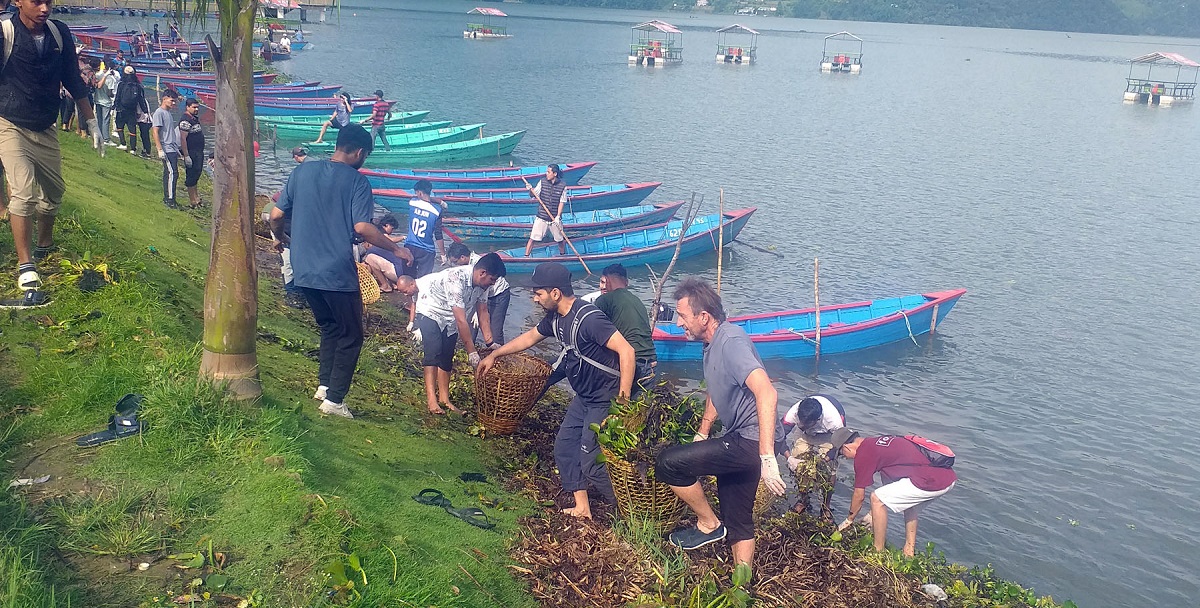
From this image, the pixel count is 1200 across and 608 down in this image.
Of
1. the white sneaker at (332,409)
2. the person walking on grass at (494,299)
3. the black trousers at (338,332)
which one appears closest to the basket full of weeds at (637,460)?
the black trousers at (338,332)

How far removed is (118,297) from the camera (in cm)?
730

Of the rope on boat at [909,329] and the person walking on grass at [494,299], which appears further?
the rope on boat at [909,329]

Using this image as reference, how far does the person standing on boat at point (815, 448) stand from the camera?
818 cm

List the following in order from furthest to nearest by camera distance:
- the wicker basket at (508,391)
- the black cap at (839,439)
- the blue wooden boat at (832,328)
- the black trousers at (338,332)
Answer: the blue wooden boat at (832,328) → the black cap at (839,439) → the wicker basket at (508,391) → the black trousers at (338,332)

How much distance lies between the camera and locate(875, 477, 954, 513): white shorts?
8.65 meters

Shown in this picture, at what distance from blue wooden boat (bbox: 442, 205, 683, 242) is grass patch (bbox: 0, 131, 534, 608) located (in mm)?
13491

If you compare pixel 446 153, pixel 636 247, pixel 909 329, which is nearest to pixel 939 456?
pixel 909 329

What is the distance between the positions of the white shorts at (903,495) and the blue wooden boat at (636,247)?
38.0 feet

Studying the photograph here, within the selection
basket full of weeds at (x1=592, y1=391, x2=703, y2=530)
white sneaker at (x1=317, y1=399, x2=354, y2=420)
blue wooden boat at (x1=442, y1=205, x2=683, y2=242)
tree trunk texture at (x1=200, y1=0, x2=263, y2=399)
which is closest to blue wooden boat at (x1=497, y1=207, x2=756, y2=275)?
blue wooden boat at (x1=442, y1=205, x2=683, y2=242)

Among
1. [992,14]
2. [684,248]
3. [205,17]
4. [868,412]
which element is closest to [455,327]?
[205,17]

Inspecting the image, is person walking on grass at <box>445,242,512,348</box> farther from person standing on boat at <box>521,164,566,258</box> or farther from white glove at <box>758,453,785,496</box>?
person standing on boat at <box>521,164,566,258</box>

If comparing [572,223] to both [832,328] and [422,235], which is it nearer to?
[832,328]

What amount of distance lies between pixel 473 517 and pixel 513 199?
18.0 meters

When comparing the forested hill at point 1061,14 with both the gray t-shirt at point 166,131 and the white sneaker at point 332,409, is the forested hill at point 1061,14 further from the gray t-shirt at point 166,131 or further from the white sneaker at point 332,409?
the white sneaker at point 332,409
